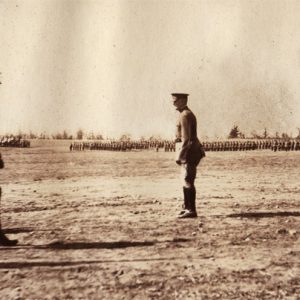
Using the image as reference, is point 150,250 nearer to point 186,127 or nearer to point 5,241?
point 5,241

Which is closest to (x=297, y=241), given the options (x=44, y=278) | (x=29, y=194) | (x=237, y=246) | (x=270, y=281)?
(x=237, y=246)

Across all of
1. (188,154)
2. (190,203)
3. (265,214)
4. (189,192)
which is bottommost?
(265,214)

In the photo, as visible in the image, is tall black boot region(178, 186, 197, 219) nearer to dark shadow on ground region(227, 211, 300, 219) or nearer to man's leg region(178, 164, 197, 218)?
man's leg region(178, 164, 197, 218)

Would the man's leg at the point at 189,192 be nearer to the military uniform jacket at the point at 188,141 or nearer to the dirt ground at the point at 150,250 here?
the military uniform jacket at the point at 188,141

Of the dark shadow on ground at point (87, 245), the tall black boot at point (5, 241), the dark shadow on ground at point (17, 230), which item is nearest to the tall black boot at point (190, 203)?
the dark shadow on ground at point (87, 245)

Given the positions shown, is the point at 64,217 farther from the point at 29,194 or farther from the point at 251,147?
the point at 251,147

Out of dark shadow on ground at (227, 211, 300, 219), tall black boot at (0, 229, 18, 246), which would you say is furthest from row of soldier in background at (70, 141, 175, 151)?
tall black boot at (0, 229, 18, 246)

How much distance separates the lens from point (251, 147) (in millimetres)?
61094

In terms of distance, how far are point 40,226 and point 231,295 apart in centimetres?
391

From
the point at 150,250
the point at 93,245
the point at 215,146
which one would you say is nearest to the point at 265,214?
the point at 150,250

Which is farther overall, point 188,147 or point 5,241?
point 188,147

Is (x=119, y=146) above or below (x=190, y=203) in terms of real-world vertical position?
above

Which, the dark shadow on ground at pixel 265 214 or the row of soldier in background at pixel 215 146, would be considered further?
the row of soldier in background at pixel 215 146

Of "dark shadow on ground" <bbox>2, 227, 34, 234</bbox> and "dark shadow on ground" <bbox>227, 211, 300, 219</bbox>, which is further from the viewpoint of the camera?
"dark shadow on ground" <bbox>227, 211, 300, 219</bbox>
